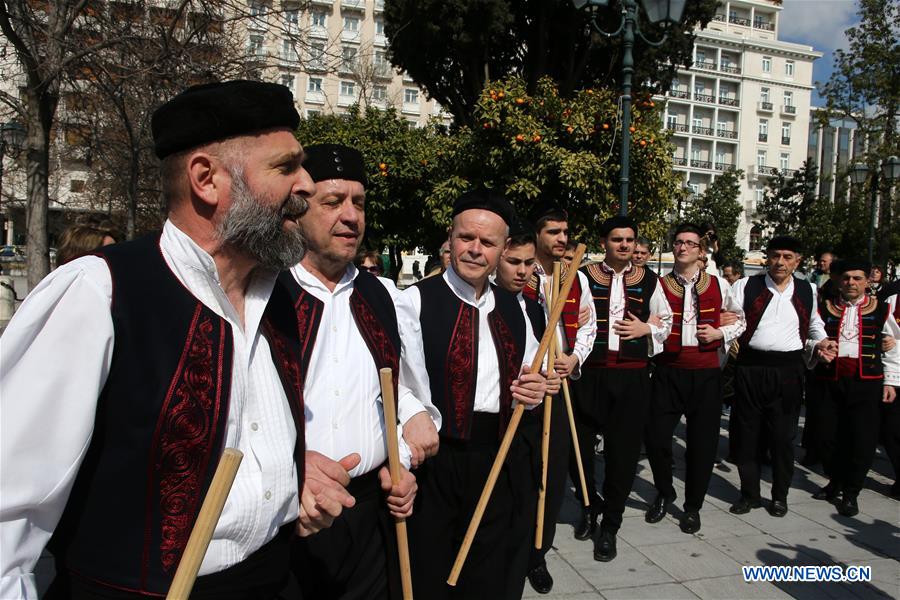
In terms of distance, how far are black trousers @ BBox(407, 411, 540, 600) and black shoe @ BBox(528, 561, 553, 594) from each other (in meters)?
0.88

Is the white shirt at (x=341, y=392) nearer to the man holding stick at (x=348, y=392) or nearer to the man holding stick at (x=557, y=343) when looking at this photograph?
the man holding stick at (x=348, y=392)

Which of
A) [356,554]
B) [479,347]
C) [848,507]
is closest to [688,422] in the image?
[848,507]

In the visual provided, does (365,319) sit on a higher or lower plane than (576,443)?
higher

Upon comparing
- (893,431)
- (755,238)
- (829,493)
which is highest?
(755,238)

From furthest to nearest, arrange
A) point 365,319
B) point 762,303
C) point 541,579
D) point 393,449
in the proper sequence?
1. point 762,303
2. point 541,579
3. point 365,319
4. point 393,449

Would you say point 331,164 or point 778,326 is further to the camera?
point 778,326

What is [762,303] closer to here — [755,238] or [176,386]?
[176,386]

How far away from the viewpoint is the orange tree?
33.1 feet

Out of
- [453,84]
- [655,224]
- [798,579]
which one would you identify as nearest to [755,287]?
[798,579]

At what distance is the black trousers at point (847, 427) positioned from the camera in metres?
5.71

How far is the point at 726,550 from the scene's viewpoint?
474cm

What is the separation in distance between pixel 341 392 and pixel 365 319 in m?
0.29

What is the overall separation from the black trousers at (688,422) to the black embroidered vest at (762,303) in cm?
80

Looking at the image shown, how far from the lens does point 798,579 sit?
4.30 meters
